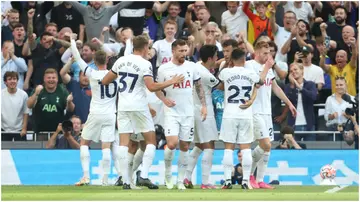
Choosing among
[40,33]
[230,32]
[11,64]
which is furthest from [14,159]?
[230,32]

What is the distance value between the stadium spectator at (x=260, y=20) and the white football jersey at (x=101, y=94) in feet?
21.9

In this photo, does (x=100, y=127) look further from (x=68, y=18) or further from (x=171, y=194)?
(x=68, y=18)

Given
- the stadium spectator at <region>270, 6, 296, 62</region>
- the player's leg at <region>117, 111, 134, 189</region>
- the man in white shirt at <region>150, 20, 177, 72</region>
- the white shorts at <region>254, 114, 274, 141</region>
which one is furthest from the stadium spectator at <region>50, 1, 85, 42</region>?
the player's leg at <region>117, 111, 134, 189</region>

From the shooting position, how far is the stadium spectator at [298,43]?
84.9 ft

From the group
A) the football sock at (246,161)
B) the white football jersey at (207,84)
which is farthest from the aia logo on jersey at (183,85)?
the football sock at (246,161)

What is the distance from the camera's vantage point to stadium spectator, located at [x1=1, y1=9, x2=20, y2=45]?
1031 inches

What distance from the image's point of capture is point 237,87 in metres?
19.0

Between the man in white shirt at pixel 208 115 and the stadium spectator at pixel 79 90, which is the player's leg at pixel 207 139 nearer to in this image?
the man in white shirt at pixel 208 115

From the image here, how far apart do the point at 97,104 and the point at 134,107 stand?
1.89 meters

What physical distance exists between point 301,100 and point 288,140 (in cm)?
137

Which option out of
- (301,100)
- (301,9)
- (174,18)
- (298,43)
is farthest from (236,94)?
(301,9)

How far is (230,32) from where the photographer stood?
2653cm

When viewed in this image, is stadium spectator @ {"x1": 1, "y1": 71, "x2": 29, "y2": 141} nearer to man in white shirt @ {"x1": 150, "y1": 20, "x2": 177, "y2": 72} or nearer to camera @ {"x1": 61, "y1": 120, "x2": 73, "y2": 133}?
camera @ {"x1": 61, "y1": 120, "x2": 73, "y2": 133}

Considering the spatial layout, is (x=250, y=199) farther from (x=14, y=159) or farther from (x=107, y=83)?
(x=14, y=159)
